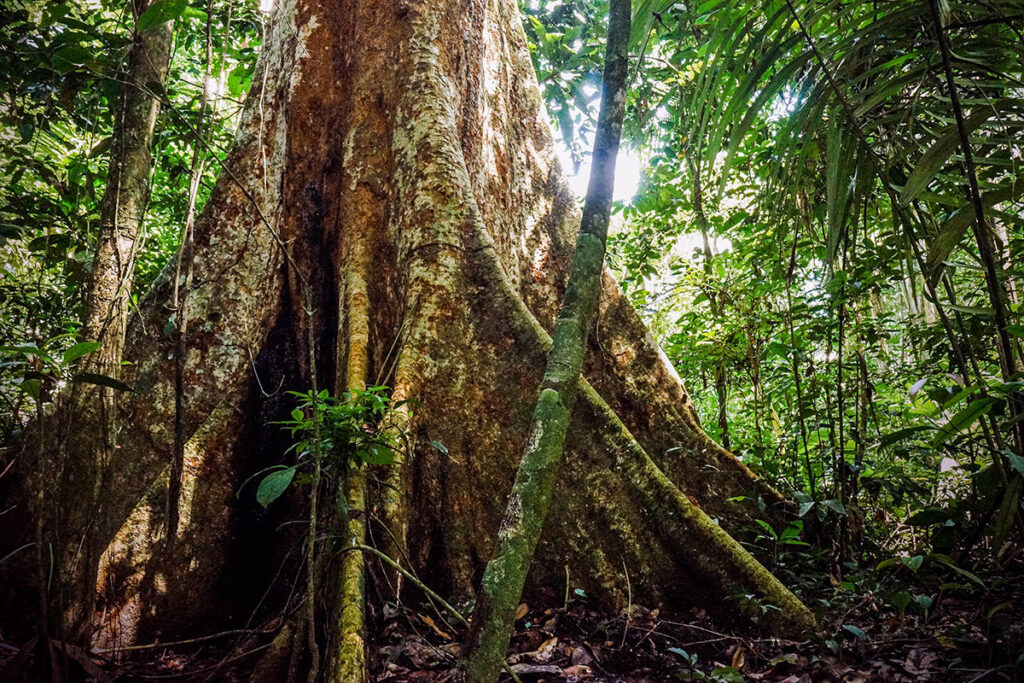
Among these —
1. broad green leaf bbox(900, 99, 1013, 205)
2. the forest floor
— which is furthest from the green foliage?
broad green leaf bbox(900, 99, 1013, 205)

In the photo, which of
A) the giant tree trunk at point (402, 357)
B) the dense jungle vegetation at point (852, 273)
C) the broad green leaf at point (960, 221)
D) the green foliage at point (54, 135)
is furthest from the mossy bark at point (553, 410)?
the green foliage at point (54, 135)

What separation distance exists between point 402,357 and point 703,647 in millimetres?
1729

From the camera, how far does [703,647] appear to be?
2.15 meters

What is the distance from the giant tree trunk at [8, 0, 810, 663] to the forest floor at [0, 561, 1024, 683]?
0.46ft

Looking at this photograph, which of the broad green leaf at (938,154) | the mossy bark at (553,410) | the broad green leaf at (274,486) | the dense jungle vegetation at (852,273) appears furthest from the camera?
the broad green leaf at (274,486)

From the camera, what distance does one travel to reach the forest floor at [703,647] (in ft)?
5.93

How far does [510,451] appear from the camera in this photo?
8.85 ft

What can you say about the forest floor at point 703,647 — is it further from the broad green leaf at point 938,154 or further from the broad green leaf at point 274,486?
the broad green leaf at point 938,154

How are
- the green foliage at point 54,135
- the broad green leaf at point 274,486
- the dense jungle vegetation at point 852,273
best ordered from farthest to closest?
the green foliage at point 54,135
the broad green leaf at point 274,486
the dense jungle vegetation at point 852,273

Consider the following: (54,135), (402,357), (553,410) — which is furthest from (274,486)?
(54,135)

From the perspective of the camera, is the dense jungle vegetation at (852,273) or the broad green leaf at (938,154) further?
the dense jungle vegetation at (852,273)

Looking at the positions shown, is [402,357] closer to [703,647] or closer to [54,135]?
[703,647]

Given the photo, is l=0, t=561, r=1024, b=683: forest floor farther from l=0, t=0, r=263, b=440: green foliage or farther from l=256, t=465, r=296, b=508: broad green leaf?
l=0, t=0, r=263, b=440: green foliage

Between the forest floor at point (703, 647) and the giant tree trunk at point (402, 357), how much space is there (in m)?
0.14
